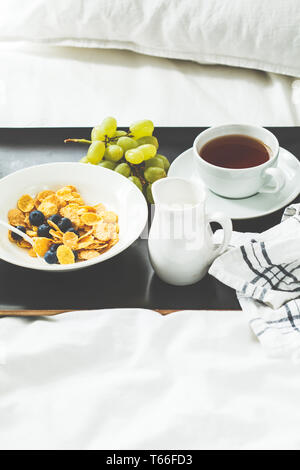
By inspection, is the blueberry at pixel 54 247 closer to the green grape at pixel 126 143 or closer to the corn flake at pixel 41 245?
the corn flake at pixel 41 245

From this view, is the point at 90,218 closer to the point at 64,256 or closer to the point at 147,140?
the point at 64,256

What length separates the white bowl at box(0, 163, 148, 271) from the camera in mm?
730

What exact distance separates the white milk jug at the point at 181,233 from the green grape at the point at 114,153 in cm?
19

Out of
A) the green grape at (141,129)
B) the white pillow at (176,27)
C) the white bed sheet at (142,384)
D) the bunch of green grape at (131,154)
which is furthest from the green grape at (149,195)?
the white pillow at (176,27)

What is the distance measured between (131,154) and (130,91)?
334mm

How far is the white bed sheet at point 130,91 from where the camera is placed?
1038 mm

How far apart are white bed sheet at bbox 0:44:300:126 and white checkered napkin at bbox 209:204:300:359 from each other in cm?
37

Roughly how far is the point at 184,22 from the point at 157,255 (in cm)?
60

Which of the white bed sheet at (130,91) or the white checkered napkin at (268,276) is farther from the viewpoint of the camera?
the white bed sheet at (130,91)

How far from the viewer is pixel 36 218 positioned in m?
0.74

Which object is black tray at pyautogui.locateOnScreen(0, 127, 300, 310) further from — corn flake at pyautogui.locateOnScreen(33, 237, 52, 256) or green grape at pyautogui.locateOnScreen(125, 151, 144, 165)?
green grape at pyautogui.locateOnScreen(125, 151, 144, 165)

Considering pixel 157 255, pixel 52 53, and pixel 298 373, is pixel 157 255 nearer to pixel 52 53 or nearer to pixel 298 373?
pixel 298 373

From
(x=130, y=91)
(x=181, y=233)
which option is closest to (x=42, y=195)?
(x=181, y=233)

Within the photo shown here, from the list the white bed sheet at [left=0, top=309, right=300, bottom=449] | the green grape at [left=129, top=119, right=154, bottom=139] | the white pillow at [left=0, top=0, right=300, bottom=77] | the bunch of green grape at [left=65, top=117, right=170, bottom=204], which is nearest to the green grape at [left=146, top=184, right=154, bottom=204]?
the bunch of green grape at [left=65, top=117, right=170, bottom=204]
